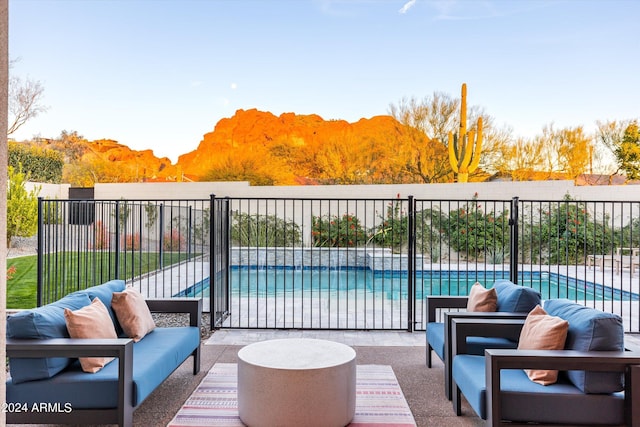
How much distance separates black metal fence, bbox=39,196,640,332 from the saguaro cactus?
160 inches

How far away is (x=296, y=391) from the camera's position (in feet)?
8.45

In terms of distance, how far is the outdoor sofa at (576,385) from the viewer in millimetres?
2246

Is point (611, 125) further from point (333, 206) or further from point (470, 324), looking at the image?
point (470, 324)

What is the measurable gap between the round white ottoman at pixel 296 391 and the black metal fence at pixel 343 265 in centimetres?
196

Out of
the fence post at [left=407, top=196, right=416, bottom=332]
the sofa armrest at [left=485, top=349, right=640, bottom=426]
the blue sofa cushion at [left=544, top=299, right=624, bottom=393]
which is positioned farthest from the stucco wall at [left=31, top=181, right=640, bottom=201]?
the sofa armrest at [left=485, top=349, right=640, bottom=426]

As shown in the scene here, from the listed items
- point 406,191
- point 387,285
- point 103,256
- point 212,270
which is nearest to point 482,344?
point 212,270

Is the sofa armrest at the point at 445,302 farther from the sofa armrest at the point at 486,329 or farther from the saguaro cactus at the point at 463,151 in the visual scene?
the saguaro cactus at the point at 463,151

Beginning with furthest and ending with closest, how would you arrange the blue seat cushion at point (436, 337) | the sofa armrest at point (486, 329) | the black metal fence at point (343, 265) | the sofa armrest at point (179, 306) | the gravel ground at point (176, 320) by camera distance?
the gravel ground at point (176, 320) < the black metal fence at point (343, 265) < the sofa armrest at point (179, 306) < the blue seat cushion at point (436, 337) < the sofa armrest at point (486, 329)

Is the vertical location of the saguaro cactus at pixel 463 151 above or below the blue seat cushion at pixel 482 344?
above

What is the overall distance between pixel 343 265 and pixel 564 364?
8.76 m

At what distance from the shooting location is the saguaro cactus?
50.2ft

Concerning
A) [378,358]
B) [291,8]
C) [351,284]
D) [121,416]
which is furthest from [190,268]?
[291,8]

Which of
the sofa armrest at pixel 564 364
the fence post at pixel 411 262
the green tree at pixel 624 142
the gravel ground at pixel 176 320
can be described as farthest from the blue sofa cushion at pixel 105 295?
the green tree at pixel 624 142

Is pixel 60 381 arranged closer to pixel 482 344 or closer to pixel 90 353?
pixel 90 353
